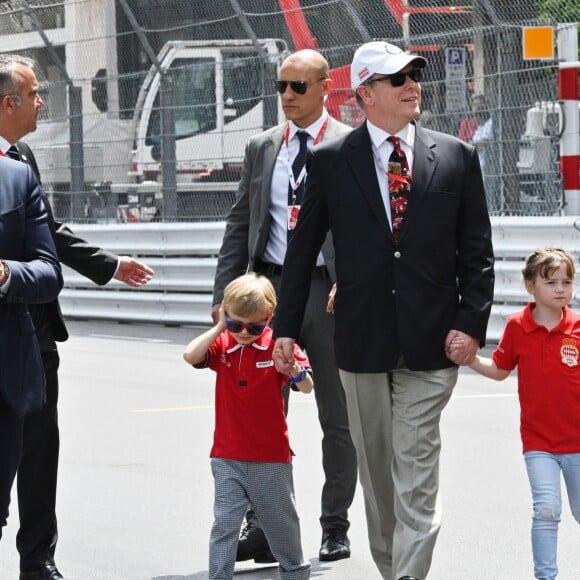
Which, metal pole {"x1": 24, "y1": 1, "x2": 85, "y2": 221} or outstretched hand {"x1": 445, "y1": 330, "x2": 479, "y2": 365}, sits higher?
metal pole {"x1": 24, "y1": 1, "x2": 85, "y2": 221}

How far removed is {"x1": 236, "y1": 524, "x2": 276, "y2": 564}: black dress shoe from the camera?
6.20 m

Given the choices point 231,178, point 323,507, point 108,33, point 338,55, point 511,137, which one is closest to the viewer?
point 323,507

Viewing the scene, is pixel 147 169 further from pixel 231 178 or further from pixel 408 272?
pixel 408 272

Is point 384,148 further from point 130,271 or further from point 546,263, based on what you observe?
point 130,271

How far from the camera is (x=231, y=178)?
15.4m

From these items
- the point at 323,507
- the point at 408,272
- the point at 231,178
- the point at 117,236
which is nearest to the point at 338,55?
the point at 231,178

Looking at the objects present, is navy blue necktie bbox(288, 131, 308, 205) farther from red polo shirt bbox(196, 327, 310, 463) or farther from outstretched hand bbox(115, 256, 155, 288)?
red polo shirt bbox(196, 327, 310, 463)

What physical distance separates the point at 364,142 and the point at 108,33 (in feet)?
38.3

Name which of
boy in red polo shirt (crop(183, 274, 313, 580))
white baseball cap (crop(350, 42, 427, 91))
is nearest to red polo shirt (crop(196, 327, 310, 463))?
boy in red polo shirt (crop(183, 274, 313, 580))

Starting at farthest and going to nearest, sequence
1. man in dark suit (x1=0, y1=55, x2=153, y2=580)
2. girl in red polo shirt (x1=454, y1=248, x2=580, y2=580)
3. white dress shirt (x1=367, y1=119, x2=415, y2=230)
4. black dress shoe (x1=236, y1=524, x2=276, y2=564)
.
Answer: black dress shoe (x1=236, y1=524, x2=276, y2=564)
man in dark suit (x1=0, y1=55, x2=153, y2=580)
girl in red polo shirt (x1=454, y1=248, x2=580, y2=580)
white dress shirt (x1=367, y1=119, x2=415, y2=230)

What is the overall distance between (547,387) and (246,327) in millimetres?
1098

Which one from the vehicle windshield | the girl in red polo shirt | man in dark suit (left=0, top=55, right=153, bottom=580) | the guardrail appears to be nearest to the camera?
the girl in red polo shirt

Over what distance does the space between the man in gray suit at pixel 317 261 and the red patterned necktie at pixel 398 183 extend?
3.51 ft

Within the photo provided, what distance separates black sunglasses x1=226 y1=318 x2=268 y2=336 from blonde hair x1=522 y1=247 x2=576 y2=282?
3.26ft
